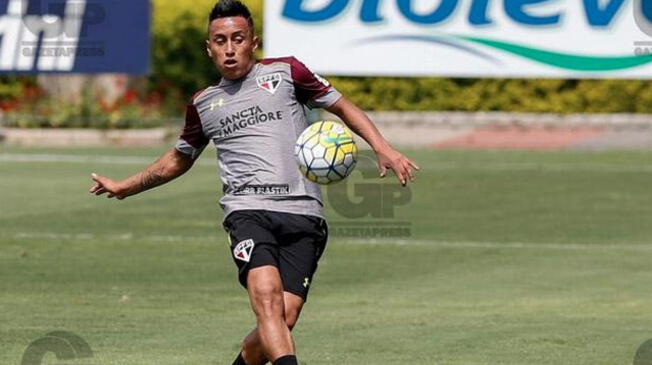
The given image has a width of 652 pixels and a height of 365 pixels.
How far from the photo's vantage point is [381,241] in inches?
659

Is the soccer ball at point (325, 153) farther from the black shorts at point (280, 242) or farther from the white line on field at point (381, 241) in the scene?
the white line on field at point (381, 241)

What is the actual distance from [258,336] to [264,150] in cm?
96

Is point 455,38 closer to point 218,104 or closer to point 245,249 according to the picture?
point 218,104

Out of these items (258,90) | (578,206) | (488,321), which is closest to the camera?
(258,90)

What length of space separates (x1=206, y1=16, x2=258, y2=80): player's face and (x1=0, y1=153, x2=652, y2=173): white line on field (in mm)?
16036

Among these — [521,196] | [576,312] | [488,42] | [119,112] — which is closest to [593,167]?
[488,42]

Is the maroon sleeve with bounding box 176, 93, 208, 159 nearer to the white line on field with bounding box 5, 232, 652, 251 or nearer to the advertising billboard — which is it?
the white line on field with bounding box 5, 232, 652, 251

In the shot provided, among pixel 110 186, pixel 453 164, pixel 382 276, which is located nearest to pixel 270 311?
pixel 110 186

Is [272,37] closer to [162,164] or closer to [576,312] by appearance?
[576,312]

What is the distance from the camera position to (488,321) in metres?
11.7

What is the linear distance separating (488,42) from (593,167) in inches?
103

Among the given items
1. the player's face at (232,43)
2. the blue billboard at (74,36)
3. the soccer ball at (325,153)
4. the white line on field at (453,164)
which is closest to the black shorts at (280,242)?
the soccer ball at (325,153)

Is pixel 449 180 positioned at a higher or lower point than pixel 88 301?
lower

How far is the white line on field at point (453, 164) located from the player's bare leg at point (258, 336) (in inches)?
633
